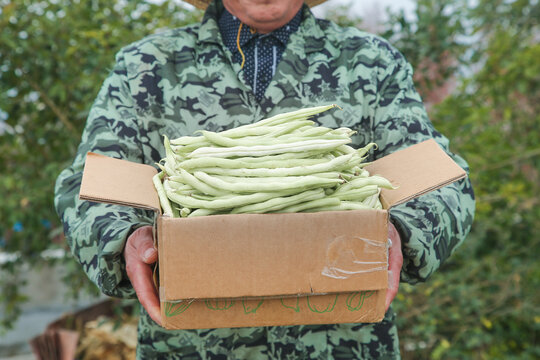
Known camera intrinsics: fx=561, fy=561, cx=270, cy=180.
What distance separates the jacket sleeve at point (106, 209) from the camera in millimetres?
1513

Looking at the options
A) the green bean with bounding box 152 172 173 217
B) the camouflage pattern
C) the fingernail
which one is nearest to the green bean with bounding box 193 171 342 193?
the green bean with bounding box 152 172 173 217

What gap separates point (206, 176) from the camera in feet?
4.20

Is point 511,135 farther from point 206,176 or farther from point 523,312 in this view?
point 206,176

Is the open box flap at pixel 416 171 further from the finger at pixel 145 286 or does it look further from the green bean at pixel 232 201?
the finger at pixel 145 286

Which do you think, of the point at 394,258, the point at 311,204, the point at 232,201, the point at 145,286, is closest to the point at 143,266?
the point at 145,286

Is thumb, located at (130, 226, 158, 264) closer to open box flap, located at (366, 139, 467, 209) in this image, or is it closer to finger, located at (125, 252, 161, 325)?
finger, located at (125, 252, 161, 325)

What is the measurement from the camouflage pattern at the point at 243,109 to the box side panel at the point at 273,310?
0.52 metres

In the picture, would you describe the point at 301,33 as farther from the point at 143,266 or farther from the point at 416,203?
the point at 143,266

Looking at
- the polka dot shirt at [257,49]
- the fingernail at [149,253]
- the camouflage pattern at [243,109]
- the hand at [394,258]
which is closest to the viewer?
the fingernail at [149,253]

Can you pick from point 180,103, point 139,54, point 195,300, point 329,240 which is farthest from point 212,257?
point 139,54

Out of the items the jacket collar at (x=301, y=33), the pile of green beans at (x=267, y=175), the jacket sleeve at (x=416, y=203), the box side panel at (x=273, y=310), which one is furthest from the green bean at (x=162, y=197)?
the jacket collar at (x=301, y=33)

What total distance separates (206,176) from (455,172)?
57 centimetres

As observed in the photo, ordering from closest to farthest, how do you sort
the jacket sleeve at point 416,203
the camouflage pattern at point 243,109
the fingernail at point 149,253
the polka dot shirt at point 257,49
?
1. the fingernail at point 149,253
2. the jacket sleeve at point 416,203
3. the camouflage pattern at point 243,109
4. the polka dot shirt at point 257,49

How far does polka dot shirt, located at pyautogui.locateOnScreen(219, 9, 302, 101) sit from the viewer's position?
6.39ft
